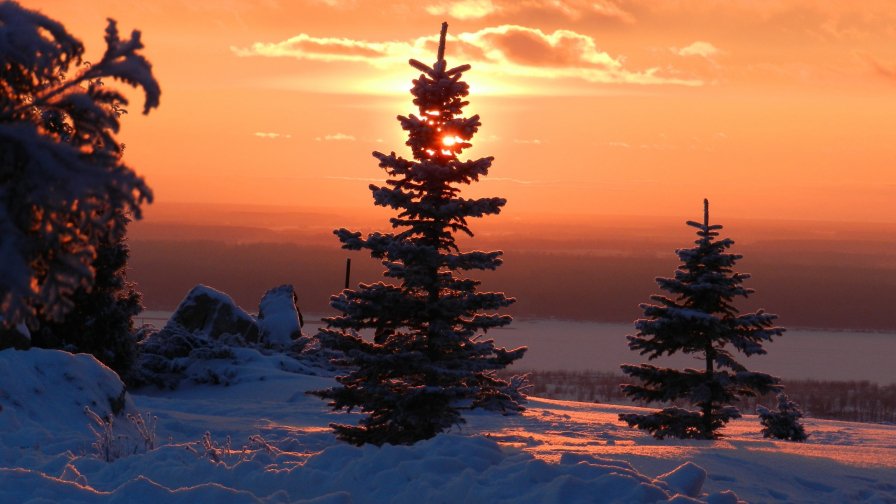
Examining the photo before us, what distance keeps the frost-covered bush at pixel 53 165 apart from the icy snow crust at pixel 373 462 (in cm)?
479

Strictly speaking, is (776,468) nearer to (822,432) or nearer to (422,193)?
(422,193)

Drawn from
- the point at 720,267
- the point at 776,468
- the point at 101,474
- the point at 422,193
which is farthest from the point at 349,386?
the point at 720,267

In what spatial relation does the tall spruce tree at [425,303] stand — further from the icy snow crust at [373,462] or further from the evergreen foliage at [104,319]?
the evergreen foliage at [104,319]

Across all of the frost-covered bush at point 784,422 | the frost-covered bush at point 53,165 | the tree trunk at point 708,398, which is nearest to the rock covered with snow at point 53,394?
the frost-covered bush at point 53,165

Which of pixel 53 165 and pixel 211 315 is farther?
pixel 211 315

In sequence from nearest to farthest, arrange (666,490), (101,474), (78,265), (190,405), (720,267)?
(78,265)
(666,490)
(101,474)
(720,267)
(190,405)

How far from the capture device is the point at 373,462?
9398 mm

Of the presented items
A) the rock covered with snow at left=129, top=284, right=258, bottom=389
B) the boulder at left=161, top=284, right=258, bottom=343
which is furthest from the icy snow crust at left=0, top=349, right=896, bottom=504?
the boulder at left=161, top=284, right=258, bottom=343

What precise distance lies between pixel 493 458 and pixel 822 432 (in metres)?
11.6

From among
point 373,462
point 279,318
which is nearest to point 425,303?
point 373,462

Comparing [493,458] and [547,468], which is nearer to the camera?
[547,468]

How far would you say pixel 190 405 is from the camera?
709 inches

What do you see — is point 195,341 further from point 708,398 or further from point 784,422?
point 784,422

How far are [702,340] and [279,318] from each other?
1820 cm
